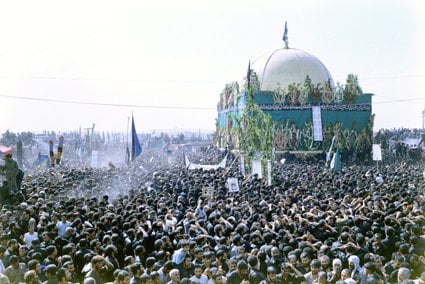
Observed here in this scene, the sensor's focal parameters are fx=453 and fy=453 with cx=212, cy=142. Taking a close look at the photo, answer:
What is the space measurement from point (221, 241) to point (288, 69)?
3596cm

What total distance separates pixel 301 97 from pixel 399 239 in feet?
94.4

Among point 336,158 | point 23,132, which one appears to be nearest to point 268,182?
point 336,158

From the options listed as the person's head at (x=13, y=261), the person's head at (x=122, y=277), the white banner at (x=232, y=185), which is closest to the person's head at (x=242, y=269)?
the person's head at (x=122, y=277)

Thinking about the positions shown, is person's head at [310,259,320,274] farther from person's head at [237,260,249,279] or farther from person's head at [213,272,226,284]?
person's head at [213,272,226,284]

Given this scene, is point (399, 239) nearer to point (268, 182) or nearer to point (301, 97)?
point (268, 182)

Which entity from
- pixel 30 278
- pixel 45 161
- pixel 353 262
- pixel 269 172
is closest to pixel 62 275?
pixel 30 278

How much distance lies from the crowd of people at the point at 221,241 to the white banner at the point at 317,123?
21.0 meters

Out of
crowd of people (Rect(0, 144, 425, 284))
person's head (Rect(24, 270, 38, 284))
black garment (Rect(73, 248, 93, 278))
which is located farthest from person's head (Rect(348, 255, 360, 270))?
person's head (Rect(24, 270, 38, 284))

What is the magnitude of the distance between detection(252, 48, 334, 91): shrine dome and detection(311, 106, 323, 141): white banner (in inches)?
215

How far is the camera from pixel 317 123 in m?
36.6

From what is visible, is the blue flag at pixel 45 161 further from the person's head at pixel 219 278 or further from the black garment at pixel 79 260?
the person's head at pixel 219 278

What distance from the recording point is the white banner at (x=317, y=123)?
36.2m

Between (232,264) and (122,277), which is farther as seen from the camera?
(232,264)

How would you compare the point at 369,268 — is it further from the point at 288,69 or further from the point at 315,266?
the point at 288,69
